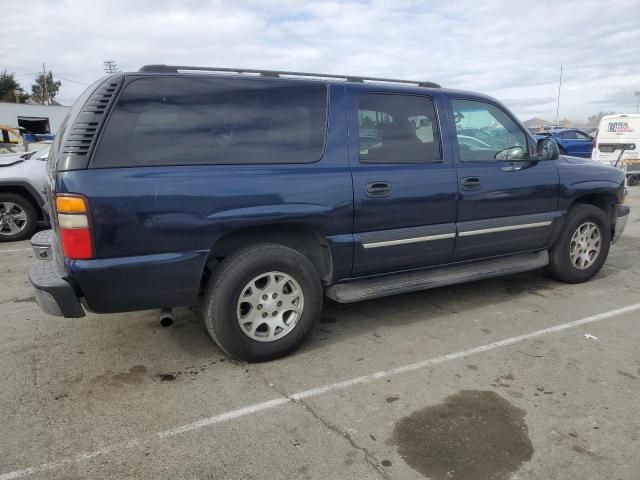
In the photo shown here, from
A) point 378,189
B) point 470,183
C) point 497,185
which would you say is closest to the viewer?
point 378,189

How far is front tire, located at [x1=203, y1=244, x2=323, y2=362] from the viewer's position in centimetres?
329

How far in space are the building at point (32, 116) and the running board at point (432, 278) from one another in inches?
1610

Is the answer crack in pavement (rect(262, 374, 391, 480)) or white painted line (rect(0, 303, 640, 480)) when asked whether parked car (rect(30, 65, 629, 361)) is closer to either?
crack in pavement (rect(262, 374, 391, 480))

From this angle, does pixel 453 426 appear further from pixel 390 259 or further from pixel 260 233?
pixel 260 233

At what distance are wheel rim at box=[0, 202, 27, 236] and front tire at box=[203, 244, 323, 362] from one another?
5657mm

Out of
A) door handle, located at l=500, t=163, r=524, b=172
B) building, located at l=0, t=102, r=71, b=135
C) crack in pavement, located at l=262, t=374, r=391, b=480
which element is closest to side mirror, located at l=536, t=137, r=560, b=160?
door handle, located at l=500, t=163, r=524, b=172

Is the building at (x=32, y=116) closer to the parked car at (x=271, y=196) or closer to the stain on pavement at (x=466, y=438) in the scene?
the parked car at (x=271, y=196)

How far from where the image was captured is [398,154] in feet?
12.9

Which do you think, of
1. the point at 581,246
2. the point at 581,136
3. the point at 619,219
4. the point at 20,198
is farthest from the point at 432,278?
the point at 581,136

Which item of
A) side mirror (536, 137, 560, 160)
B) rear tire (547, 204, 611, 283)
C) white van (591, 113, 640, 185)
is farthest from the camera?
white van (591, 113, 640, 185)

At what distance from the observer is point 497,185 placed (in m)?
4.34

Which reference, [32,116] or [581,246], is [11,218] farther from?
[32,116]

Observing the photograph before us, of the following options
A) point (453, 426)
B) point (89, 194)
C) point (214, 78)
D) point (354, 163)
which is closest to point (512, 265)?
point (354, 163)

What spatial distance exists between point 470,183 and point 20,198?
21.5 feet
